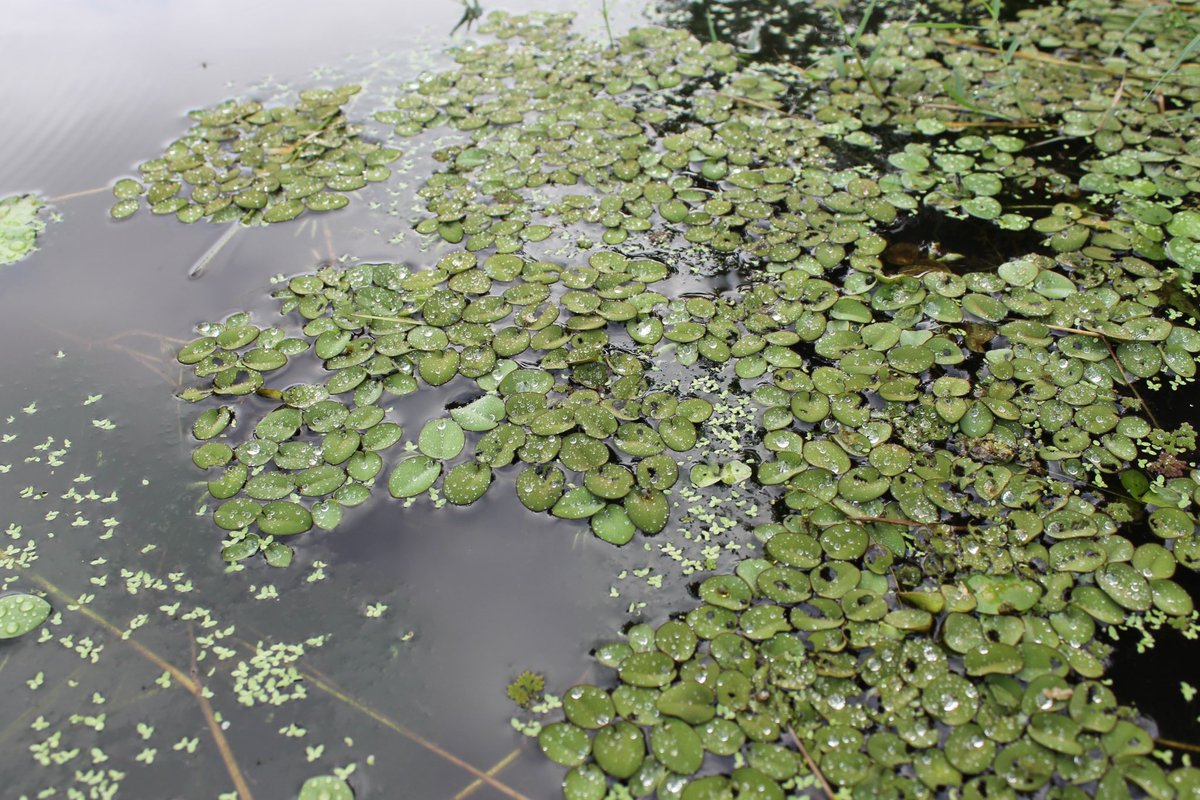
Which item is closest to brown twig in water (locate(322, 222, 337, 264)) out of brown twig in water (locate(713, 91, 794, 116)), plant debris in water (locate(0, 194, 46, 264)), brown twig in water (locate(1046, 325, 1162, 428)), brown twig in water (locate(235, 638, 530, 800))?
plant debris in water (locate(0, 194, 46, 264))

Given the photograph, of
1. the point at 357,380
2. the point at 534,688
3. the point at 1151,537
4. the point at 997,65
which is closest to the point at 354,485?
the point at 357,380

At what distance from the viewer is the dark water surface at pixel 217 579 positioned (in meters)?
2.20

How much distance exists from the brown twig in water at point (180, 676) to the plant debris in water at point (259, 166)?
2098 mm

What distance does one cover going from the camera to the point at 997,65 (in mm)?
4797

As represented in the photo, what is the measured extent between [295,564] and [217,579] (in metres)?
0.26

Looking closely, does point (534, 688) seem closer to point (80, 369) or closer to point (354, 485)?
point (354, 485)

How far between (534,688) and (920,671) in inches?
44.9

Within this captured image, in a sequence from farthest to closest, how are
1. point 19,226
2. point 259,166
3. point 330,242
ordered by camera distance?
point 259,166
point 19,226
point 330,242

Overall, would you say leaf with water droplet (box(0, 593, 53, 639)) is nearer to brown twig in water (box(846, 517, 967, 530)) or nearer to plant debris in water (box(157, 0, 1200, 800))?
plant debris in water (box(157, 0, 1200, 800))

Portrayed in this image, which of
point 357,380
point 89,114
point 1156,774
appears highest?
point 89,114

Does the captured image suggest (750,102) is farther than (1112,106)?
Yes

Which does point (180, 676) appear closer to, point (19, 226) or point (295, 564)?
point (295, 564)

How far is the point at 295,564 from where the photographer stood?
2615 mm

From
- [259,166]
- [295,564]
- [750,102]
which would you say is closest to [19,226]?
[259,166]
